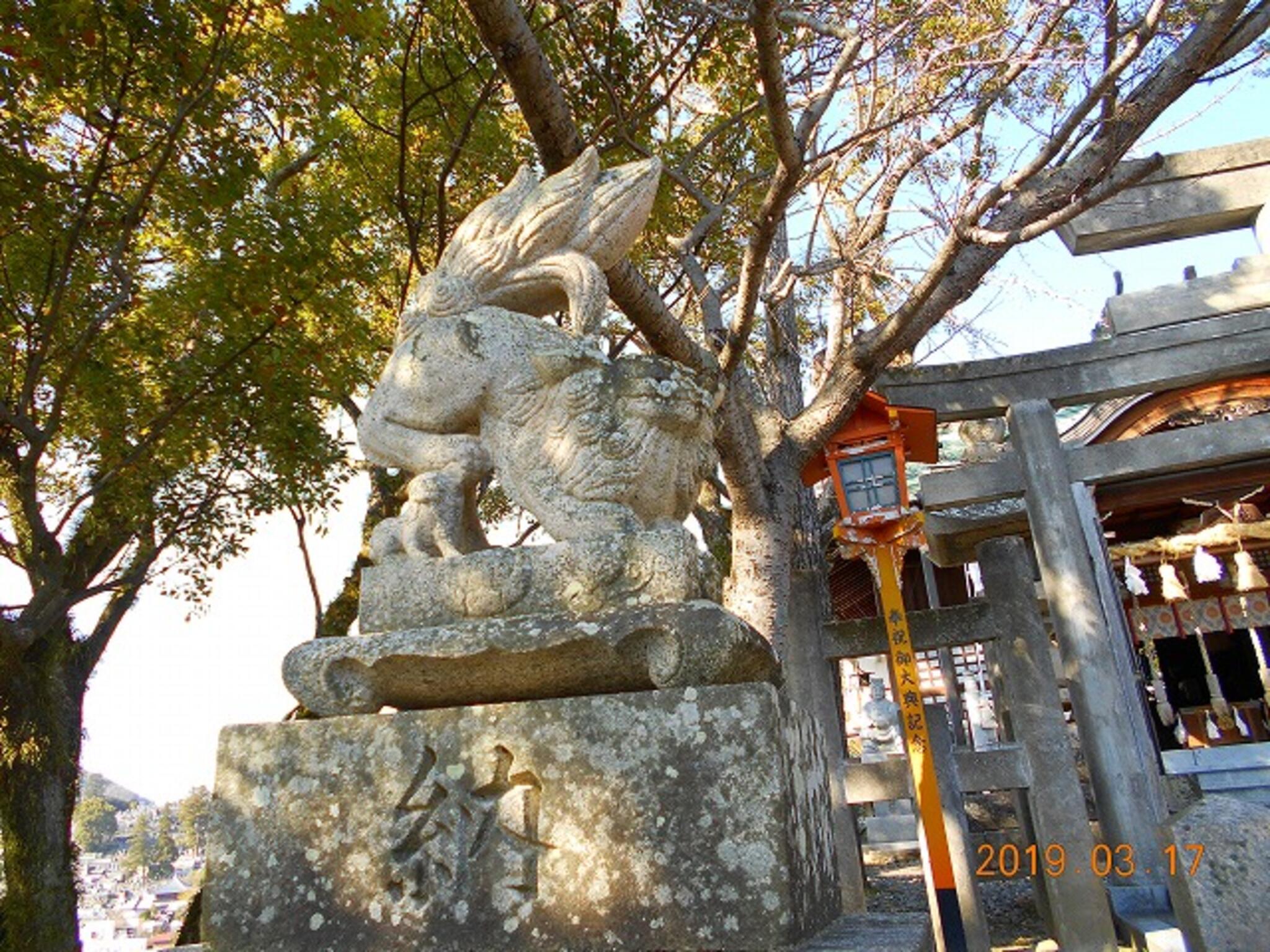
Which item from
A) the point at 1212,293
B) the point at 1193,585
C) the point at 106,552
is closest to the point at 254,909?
the point at 106,552

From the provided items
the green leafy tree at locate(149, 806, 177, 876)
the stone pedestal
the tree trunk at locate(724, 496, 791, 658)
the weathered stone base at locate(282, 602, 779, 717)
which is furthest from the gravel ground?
the green leafy tree at locate(149, 806, 177, 876)

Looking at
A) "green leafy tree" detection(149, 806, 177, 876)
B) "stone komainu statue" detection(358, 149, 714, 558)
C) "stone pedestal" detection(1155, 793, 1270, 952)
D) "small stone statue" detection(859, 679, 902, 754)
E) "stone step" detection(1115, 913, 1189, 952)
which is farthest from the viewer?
"green leafy tree" detection(149, 806, 177, 876)

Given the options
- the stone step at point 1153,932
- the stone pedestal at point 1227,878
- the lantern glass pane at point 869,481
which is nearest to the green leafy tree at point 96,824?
the lantern glass pane at point 869,481

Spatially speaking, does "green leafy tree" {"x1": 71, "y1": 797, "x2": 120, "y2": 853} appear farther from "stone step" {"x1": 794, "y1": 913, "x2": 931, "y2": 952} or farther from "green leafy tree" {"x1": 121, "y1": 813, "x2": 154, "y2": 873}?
"stone step" {"x1": 794, "y1": 913, "x2": 931, "y2": 952}

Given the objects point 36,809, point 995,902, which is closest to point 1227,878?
point 995,902

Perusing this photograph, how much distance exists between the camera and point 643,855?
1.95 meters

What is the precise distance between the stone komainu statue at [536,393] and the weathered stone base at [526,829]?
A: 0.54 meters

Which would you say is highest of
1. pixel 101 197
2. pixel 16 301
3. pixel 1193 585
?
pixel 101 197

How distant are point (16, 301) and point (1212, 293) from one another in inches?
345

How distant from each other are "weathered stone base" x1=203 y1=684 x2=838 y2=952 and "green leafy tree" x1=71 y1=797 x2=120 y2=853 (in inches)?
1037

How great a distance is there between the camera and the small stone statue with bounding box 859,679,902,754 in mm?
7375

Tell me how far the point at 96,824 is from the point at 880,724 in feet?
148

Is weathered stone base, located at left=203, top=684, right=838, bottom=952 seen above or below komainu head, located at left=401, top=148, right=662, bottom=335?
below

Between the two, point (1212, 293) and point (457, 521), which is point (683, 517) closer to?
point (457, 521)
